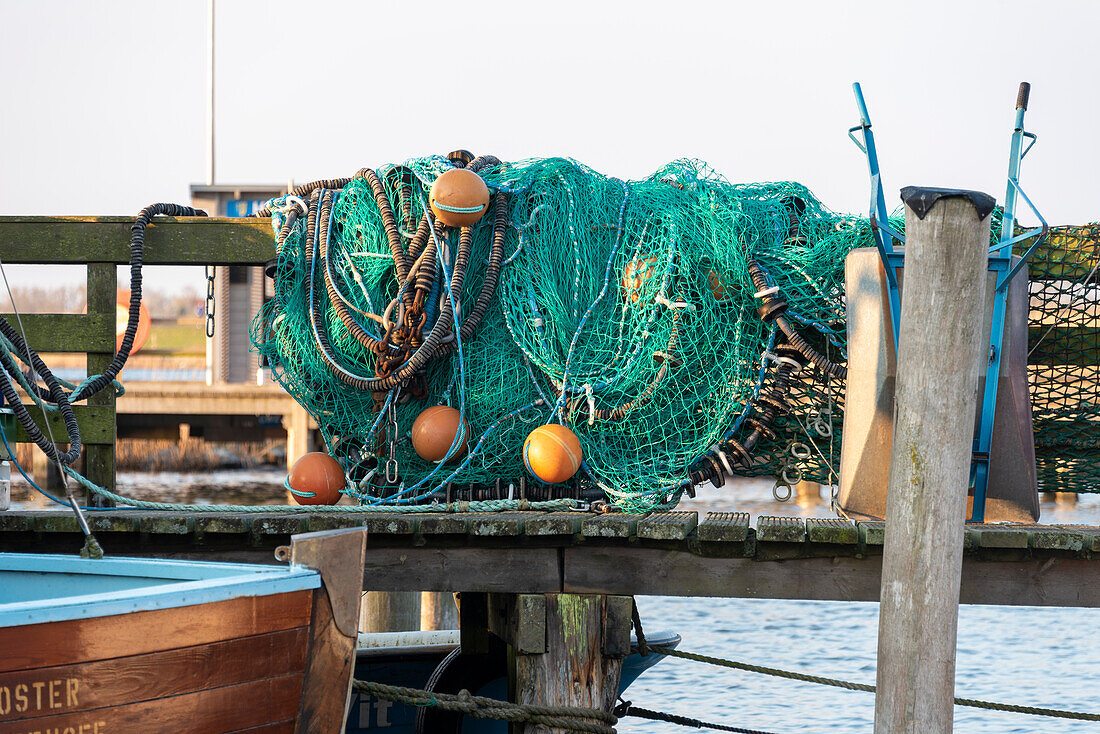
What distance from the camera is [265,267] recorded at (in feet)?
19.7

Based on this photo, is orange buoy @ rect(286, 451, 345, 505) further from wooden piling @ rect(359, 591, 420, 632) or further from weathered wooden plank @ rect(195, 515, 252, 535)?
wooden piling @ rect(359, 591, 420, 632)

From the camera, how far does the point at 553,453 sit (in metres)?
5.27

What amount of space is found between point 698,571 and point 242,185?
18516 millimetres

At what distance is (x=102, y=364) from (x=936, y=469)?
403 cm

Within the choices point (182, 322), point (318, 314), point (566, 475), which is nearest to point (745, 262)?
point (566, 475)

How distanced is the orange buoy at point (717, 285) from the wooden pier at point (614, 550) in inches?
45.4

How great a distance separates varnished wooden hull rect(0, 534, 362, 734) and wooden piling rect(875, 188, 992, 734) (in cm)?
182

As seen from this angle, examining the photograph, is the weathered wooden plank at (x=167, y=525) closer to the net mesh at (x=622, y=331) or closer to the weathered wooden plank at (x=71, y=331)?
the net mesh at (x=622, y=331)

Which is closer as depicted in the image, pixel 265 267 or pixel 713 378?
pixel 713 378

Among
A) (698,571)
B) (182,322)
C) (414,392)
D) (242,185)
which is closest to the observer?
(698,571)

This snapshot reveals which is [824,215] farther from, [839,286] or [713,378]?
[713,378]

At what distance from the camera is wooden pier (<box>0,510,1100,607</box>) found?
→ 183 inches

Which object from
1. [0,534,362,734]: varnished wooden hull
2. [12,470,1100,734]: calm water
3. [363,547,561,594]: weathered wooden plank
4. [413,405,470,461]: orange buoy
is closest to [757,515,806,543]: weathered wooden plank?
[363,547,561,594]: weathered wooden plank

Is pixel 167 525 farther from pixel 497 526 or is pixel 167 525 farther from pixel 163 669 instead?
pixel 163 669
